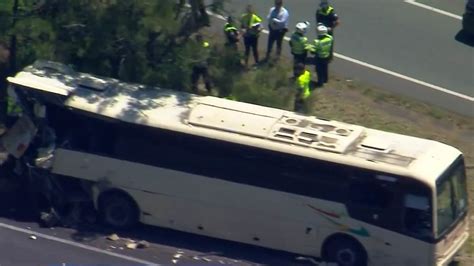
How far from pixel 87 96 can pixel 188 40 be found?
3228 mm

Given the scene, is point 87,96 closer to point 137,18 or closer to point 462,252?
point 137,18

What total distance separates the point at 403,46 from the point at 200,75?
9.37 m

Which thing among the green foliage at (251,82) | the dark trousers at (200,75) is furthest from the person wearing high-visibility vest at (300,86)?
the dark trousers at (200,75)

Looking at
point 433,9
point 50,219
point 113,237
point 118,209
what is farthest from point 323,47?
point 50,219

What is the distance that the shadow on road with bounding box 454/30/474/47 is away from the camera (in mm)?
37750

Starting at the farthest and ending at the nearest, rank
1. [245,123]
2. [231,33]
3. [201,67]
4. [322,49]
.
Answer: [322,49] → [231,33] → [201,67] → [245,123]

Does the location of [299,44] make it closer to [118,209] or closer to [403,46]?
[403,46]

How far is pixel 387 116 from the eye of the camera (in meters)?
33.6

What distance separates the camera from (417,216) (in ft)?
82.6

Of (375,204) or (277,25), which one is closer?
(375,204)

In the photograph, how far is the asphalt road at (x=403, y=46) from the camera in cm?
3497

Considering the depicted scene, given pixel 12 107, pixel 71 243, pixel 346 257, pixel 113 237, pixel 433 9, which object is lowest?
pixel 346 257

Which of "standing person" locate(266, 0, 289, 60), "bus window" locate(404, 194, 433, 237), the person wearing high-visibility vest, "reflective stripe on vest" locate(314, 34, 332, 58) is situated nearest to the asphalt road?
"standing person" locate(266, 0, 289, 60)

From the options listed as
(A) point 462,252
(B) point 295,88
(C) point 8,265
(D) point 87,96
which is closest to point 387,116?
(B) point 295,88
